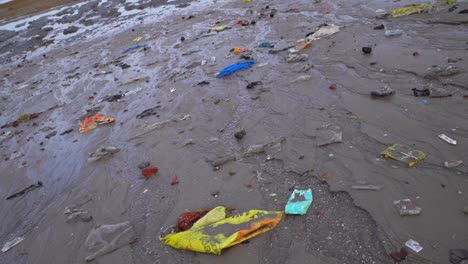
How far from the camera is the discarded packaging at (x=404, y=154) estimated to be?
3746mm

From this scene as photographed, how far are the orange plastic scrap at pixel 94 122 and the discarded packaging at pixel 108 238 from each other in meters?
3.30

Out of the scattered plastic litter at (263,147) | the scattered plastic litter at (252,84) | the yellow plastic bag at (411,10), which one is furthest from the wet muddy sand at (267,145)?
the yellow plastic bag at (411,10)

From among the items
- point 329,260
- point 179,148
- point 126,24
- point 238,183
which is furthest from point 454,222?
point 126,24

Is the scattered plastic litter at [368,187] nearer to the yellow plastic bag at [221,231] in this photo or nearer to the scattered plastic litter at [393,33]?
the yellow plastic bag at [221,231]

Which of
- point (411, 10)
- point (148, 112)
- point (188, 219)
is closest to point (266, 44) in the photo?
point (411, 10)

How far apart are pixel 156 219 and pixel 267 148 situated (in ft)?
5.63

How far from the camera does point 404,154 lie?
3.86 m

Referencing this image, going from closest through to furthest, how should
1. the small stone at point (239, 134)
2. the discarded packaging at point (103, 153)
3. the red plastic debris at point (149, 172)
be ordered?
the red plastic debris at point (149, 172)
the small stone at point (239, 134)
the discarded packaging at point (103, 153)

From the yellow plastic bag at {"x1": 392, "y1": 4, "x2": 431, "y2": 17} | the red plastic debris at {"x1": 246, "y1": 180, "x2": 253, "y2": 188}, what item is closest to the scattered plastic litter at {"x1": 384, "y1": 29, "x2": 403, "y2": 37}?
the yellow plastic bag at {"x1": 392, "y1": 4, "x2": 431, "y2": 17}

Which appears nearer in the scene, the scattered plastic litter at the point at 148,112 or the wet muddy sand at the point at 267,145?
the wet muddy sand at the point at 267,145

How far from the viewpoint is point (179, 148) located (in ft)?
17.5

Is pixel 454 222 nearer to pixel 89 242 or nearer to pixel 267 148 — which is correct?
pixel 267 148

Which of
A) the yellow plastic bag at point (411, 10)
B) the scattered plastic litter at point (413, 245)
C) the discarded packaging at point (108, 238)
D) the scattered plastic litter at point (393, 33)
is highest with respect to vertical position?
the yellow plastic bag at point (411, 10)

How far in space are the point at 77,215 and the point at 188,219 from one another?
1685 millimetres
